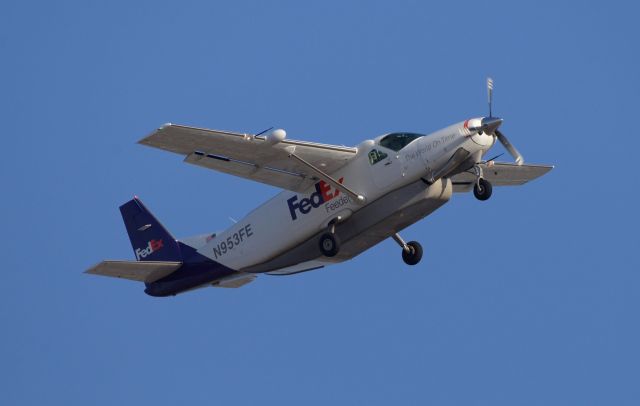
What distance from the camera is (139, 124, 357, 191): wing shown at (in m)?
34.0

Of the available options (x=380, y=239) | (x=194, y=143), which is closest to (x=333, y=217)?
(x=380, y=239)

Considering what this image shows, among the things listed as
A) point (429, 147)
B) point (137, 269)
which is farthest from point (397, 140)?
point (137, 269)

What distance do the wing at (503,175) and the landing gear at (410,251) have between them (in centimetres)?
306

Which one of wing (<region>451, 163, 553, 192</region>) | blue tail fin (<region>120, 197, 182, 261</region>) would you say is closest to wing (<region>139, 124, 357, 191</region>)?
blue tail fin (<region>120, 197, 182, 261</region>)

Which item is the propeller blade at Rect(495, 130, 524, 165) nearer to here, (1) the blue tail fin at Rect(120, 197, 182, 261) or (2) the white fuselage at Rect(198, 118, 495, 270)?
(2) the white fuselage at Rect(198, 118, 495, 270)

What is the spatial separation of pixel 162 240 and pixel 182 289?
2156 millimetres

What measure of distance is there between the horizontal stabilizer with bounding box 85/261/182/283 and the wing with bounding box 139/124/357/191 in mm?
4756

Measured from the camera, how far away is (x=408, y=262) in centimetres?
3903

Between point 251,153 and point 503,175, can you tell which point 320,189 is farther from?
point 503,175

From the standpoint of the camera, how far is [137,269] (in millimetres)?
39156

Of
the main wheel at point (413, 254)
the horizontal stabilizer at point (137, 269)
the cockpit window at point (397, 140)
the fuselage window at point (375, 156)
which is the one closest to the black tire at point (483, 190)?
the cockpit window at point (397, 140)

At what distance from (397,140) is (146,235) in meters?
10.7

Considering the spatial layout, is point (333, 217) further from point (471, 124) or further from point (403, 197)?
point (471, 124)

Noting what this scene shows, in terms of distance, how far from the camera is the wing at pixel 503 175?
40469 millimetres
